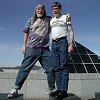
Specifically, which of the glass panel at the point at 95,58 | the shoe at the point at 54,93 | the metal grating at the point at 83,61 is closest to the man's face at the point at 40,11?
the shoe at the point at 54,93

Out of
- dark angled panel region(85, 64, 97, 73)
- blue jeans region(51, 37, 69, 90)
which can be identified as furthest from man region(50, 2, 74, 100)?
dark angled panel region(85, 64, 97, 73)

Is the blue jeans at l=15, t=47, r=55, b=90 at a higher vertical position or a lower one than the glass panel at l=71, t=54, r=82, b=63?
lower

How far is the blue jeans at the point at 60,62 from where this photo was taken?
199 inches

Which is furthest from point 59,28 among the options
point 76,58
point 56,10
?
point 76,58

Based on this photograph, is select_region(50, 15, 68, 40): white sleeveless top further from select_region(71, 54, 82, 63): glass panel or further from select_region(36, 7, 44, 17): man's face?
select_region(71, 54, 82, 63): glass panel

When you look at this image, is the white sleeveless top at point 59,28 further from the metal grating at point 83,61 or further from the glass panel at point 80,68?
the glass panel at point 80,68

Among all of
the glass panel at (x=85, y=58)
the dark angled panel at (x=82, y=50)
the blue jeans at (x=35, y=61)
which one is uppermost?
the dark angled panel at (x=82, y=50)

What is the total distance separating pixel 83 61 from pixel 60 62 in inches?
298

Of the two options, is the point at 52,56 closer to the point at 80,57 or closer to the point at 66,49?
the point at 66,49

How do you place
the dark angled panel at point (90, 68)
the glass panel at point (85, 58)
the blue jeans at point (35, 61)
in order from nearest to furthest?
the blue jeans at point (35, 61), the dark angled panel at point (90, 68), the glass panel at point (85, 58)

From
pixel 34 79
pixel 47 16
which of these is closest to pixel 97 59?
pixel 34 79

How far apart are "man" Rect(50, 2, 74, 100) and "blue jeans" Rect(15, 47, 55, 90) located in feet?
0.34

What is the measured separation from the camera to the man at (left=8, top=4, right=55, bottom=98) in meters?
5.18

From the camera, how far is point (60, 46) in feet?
17.0
